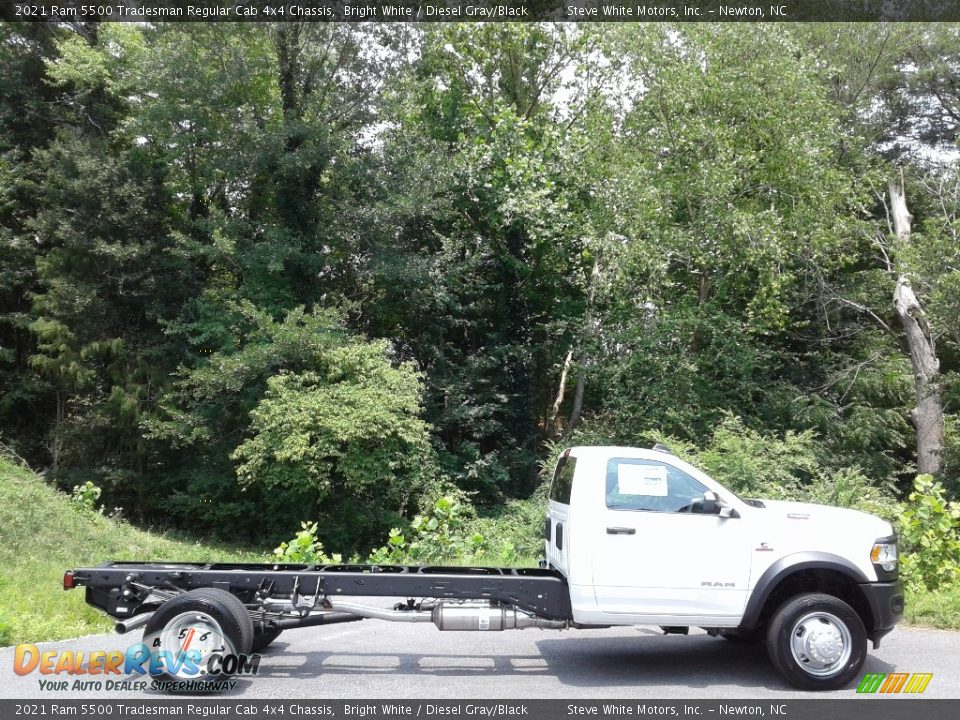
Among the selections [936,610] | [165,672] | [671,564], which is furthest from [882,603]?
[165,672]

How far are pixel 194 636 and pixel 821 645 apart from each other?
5.10m

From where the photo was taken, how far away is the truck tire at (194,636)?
21.8 feet

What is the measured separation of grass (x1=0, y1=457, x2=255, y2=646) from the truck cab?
5859 millimetres

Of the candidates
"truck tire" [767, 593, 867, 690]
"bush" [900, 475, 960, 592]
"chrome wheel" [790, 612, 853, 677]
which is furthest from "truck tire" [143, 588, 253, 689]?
"bush" [900, 475, 960, 592]

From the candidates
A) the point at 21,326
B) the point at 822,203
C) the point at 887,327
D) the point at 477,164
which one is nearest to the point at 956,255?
the point at 822,203

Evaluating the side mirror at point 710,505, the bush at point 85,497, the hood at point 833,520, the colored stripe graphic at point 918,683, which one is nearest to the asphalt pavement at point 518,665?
the colored stripe graphic at point 918,683

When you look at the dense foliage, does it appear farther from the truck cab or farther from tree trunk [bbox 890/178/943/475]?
the truck cab

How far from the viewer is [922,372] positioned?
20.7 meters

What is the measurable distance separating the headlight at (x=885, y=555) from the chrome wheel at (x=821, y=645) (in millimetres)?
598

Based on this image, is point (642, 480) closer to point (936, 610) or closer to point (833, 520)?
point (833, 520)

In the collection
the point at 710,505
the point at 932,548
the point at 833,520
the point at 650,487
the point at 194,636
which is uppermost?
the point at 650,487
